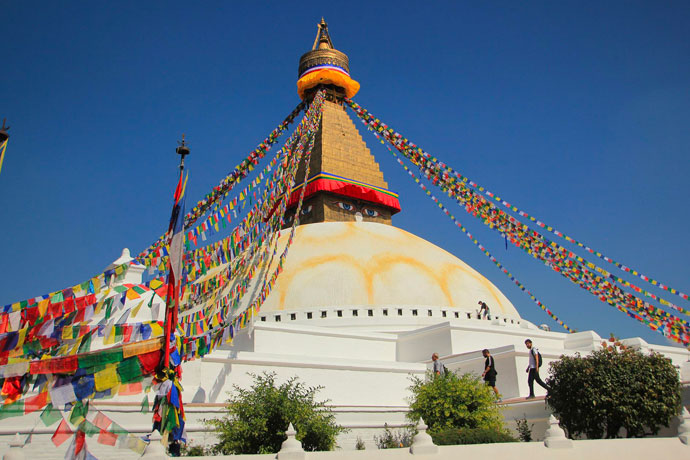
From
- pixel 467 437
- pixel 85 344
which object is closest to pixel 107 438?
pixel 85 344

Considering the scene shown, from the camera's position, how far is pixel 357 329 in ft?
51.8

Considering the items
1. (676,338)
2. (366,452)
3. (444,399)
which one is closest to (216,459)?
(366,452)

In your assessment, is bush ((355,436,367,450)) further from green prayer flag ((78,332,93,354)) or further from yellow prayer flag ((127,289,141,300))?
green prayer flag ((78,332,93,354))

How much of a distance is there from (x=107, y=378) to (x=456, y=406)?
5.49 meters

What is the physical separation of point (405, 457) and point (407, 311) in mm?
10088

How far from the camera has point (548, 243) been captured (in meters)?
13.6

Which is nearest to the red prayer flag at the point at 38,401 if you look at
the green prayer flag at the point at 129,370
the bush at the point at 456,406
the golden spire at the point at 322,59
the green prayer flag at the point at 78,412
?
the green prayer flag at the point at 78,412

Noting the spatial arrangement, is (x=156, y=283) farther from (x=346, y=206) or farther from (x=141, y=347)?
(x=346, y=206)

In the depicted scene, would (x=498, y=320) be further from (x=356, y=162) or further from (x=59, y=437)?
(x=59, y=437)

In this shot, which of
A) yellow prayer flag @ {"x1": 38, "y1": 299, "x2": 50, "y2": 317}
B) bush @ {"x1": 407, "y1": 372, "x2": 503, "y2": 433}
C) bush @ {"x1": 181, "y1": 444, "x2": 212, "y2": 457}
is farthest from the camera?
bush @ {"x1": 407, "y1": 372, "x2": 503, "y2": 433}

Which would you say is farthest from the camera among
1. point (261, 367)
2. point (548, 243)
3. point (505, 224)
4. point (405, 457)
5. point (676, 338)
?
point (505, 224)

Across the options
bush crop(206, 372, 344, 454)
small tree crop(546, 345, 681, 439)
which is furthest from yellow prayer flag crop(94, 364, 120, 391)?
small tree crop(546, 345, 681, 439)

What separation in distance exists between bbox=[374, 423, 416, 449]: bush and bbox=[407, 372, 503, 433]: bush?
0.83 m

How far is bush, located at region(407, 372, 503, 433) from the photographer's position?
9.30 m
